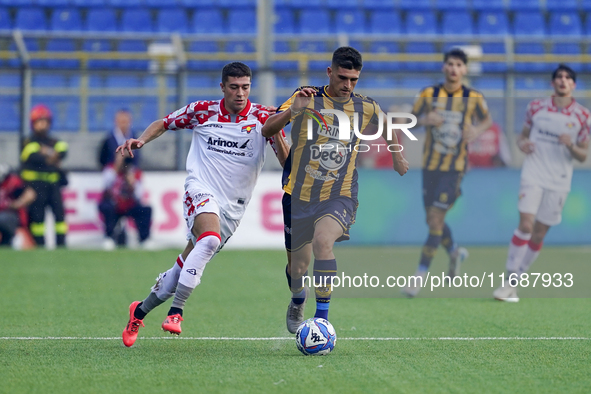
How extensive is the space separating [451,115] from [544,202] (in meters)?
1.28

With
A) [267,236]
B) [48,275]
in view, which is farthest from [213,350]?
[267,236]

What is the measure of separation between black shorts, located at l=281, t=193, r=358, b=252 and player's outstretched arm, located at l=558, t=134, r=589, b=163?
9.97 ft

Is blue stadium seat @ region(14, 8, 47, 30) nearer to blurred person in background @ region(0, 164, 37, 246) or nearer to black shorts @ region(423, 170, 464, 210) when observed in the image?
blurred person in background @ region(0, 164, 37, 246)

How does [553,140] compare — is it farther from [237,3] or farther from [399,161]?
[237,3]

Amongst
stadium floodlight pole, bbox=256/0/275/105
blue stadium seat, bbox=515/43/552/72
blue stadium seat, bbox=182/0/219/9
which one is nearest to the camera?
stadium floodlight pole, bbox=256/0/275/105

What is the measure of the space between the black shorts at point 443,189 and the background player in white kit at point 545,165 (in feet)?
2.17

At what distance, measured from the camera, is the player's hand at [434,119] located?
8297mm

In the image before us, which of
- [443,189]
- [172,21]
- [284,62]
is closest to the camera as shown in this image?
[443,189]

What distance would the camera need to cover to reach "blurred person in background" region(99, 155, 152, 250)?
11.7 m

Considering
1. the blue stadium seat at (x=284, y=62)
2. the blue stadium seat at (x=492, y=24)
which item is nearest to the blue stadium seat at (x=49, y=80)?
the blue stadium seat at (x=284, y=62)

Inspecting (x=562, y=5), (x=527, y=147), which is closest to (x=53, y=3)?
(x=562, y=5)

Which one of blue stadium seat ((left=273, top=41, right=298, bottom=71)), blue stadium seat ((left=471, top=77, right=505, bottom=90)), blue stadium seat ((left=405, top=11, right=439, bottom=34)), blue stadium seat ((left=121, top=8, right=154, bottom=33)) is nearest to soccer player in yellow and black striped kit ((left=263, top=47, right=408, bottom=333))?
blue stadium seat ((left=273, top=41, right=298, bottom=71))

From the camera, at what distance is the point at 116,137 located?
11.9m

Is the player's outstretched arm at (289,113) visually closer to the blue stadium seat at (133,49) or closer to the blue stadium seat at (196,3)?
the blue stadium seat at (133,49)
